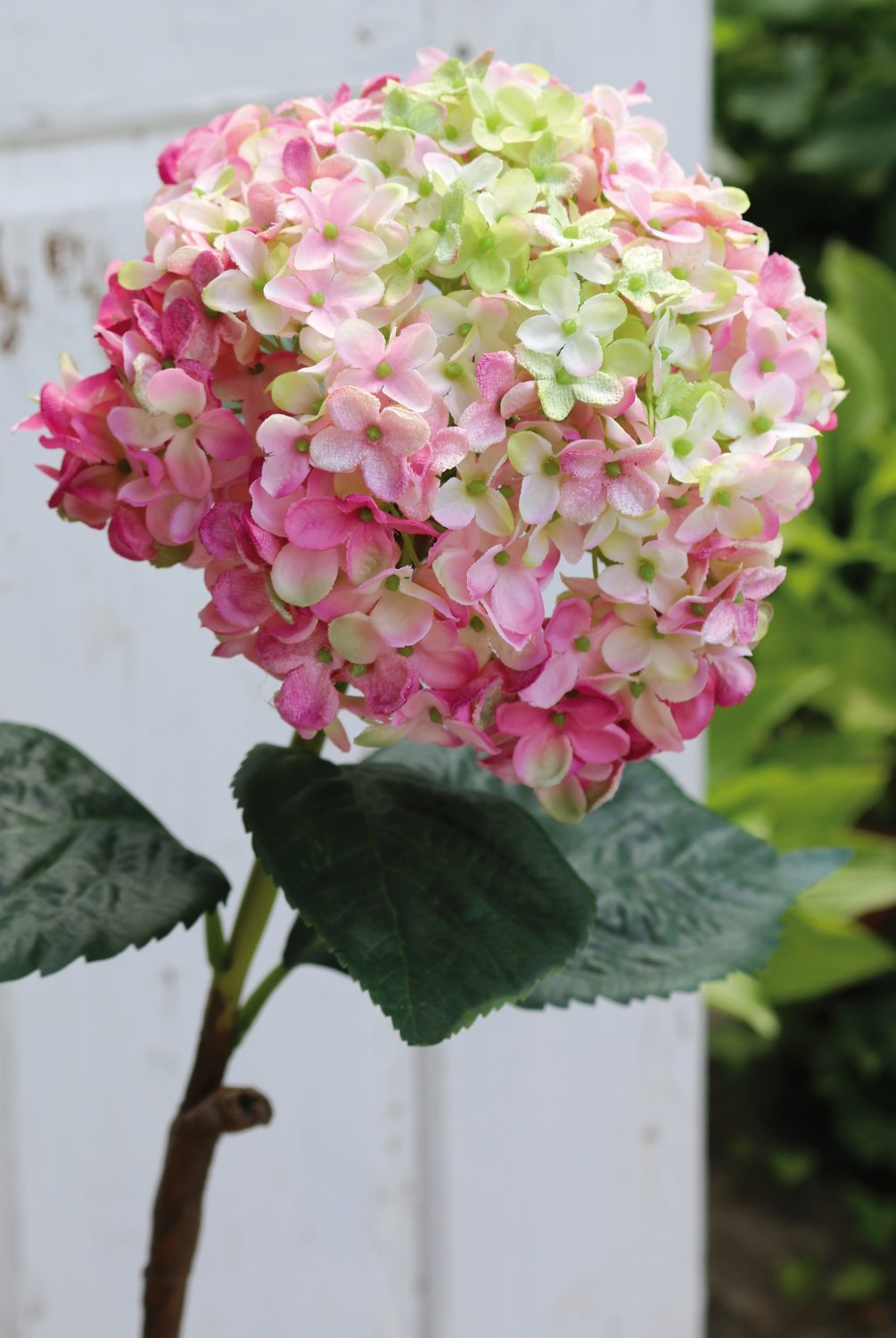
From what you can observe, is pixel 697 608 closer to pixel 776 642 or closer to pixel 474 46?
pixel 474 46

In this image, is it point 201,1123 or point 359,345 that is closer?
point 359,345

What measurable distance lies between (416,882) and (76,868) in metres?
0.11

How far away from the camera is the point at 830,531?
1.82 metres

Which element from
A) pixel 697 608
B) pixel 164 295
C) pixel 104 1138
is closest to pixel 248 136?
pixel 164 295

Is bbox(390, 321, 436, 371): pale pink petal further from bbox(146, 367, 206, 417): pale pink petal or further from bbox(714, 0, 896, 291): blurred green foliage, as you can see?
bbox(714, 0, 896, 291): blurred green foliage

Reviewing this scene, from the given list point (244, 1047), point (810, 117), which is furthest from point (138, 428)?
point (810, 117)

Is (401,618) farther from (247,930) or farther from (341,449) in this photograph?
(247,930)

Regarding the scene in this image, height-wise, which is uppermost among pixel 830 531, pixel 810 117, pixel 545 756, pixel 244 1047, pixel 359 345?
pixel 810 117

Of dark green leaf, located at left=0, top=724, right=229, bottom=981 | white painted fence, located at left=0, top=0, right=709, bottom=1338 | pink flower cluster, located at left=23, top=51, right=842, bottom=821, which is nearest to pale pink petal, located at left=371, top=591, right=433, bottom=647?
pink flower cluster, located at left=23, top=51, right=842, bottom=821

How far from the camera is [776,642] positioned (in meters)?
1.65

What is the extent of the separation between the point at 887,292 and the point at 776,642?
462mm

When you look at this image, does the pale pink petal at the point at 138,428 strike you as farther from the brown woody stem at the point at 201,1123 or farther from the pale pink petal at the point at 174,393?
the brown woody stem at the point at 201,1123

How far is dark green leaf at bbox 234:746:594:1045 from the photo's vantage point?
0.42 m

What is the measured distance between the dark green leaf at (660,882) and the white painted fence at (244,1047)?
0.32 m
